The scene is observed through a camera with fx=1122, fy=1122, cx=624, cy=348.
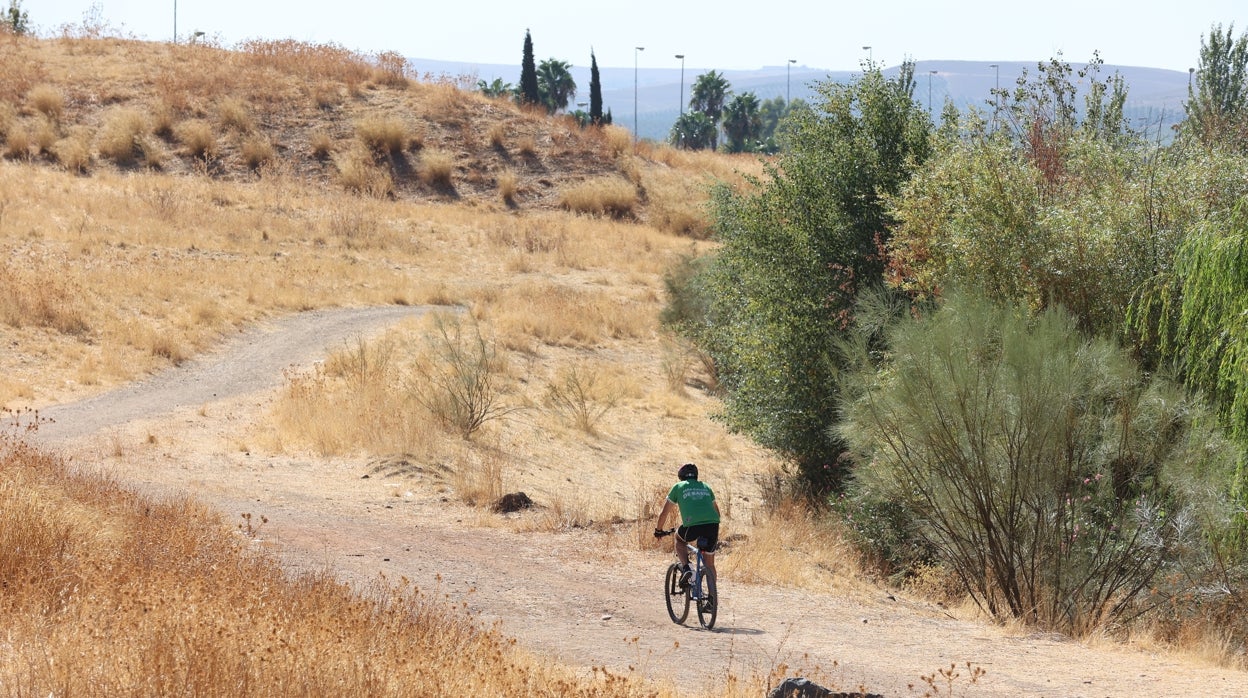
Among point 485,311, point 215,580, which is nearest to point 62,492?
point 215,580

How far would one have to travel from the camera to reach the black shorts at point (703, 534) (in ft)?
30.5

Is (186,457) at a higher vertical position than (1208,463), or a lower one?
lower

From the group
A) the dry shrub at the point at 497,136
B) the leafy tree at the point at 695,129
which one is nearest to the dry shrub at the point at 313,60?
the dry shrub at the point at 497,136

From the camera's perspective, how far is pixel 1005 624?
11078 millimetres

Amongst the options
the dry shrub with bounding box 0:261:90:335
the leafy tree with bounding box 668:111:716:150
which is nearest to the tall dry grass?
the dry shrub with bounding box 0:261:90:335

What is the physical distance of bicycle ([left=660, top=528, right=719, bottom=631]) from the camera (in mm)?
9148

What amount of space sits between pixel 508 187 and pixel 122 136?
1300 cm

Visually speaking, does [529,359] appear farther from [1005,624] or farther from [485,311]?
[1005,624]

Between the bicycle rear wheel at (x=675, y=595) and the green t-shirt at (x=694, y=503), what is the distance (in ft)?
1.53

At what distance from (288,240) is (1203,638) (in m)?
25.1

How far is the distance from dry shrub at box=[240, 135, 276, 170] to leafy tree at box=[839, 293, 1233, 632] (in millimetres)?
31370

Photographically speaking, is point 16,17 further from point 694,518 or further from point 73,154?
A: point 694,518

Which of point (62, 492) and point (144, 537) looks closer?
point (144, 537)

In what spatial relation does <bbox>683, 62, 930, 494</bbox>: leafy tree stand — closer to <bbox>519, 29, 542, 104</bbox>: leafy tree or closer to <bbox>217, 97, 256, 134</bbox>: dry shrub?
<bbox>217, 97, 256, 134</bbox>: dry shrub
